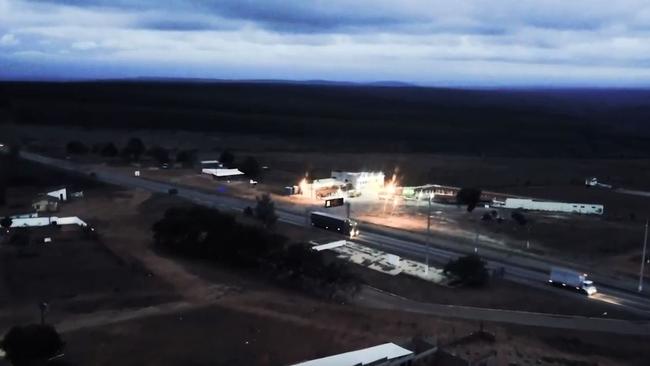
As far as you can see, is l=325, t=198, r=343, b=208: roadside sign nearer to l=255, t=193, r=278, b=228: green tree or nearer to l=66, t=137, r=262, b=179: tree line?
l=255, t=193, r=278, b=228: green tree

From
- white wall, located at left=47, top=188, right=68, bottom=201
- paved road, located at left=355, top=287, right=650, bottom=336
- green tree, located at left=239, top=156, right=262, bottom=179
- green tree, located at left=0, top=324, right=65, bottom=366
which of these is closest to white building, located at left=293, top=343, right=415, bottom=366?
paved road, located at left=355, top=287, right=650, bottom=336

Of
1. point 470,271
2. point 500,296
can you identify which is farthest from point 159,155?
point 500,296

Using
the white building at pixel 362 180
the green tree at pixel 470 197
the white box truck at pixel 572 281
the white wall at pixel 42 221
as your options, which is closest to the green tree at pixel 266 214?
the white wall at pixel 42 221

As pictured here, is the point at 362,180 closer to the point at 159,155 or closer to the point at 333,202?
the point at 333,202

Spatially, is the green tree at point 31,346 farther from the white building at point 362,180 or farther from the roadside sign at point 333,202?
the white building at point 362,180

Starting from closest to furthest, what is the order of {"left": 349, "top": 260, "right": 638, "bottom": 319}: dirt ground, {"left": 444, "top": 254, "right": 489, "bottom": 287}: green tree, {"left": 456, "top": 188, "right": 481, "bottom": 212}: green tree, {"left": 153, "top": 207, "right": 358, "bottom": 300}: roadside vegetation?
{"left": 349, "top": 260, "right": 638, "bottom": 319}: dirt ground < {"left": 153, "top": 207, "right": 358, "bottom": 300}: roadside vegetation < {"left": 444, "top": 254, "right": 489, "bottom": 287}: green tree < {"left": 456, "top": 188, "right": 481, "bottom": 212}: green tree

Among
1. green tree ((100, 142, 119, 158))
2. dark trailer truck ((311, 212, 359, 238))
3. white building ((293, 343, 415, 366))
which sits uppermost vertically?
white building ((293, 343, 415, 366))

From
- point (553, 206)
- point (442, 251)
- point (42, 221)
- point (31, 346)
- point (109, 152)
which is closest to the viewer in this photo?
point (31, 346)

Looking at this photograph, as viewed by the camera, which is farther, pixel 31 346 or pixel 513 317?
pixel 513 317
